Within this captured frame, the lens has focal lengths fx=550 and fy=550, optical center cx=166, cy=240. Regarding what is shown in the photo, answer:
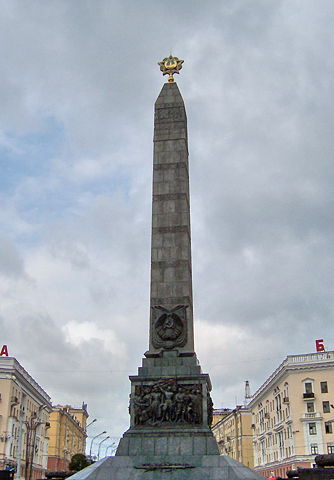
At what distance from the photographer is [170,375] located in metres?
18.4

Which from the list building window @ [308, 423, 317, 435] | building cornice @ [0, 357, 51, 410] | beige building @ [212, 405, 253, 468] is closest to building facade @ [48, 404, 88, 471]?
building cornice @ [0, 357, 51, 410]

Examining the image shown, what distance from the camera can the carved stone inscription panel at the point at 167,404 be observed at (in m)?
17.7

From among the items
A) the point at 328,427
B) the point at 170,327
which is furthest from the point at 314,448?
the point at 170,327

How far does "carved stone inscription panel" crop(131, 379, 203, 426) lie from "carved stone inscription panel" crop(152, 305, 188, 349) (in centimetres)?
157

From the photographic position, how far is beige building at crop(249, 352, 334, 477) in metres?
52.8

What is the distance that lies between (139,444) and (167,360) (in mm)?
2916

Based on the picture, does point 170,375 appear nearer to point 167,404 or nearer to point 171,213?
point 167,404

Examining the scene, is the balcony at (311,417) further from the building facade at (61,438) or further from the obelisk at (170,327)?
the building facade at (61,438)

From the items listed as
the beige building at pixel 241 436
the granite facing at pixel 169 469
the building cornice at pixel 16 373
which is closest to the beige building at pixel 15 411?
the building cornice at pixel 16 373

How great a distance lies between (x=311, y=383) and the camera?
55.0 meters

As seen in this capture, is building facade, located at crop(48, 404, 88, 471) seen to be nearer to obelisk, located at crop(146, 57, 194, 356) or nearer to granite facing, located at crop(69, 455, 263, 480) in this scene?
obelisk, located at crop(146, 57, 194, 356)

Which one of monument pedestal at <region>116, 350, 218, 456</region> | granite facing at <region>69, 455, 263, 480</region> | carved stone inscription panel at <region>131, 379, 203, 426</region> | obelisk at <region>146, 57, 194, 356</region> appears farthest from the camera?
obelisk at <region>146, 57, 194, 356</region>

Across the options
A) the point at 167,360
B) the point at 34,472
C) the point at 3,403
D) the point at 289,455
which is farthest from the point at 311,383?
the point at 167,360

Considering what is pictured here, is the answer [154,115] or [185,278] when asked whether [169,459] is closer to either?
[185,278]
